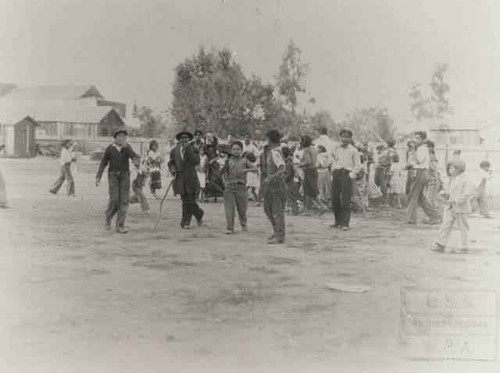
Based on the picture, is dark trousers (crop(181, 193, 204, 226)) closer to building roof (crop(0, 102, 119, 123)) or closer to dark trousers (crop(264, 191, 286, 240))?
dark trousers (crop(264, 191, 286, 240))

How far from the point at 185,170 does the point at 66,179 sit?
4.20ft

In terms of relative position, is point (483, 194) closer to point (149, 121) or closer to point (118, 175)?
point (149, 121)

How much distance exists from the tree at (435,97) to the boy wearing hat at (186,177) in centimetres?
222

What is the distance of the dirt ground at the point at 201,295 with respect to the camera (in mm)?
4789

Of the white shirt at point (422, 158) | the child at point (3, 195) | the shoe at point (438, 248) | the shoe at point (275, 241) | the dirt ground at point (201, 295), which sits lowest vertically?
the dirt ground at point (201, 295)

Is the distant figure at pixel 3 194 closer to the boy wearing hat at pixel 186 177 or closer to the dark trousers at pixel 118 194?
the dark trousers at pixel 118 194

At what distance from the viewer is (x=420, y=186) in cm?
738

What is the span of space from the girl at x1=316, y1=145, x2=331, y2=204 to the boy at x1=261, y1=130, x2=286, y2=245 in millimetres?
1627

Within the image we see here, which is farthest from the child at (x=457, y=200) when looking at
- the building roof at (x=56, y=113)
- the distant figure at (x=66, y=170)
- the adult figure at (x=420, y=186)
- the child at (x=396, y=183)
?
the distant figure at (x=66, y=170)

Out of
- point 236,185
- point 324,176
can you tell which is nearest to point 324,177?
point 324,176

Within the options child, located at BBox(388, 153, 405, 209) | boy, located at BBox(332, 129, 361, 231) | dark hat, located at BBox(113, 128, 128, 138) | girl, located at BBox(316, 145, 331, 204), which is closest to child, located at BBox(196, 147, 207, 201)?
girl, located at BBox(316, 145, 331, 204)

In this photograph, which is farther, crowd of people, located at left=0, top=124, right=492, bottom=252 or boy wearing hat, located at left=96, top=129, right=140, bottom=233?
boy wearing hat, located at left=96, top=129, right=140, bottom=233

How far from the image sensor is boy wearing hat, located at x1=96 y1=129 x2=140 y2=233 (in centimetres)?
668

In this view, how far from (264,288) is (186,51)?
6.41 ft
